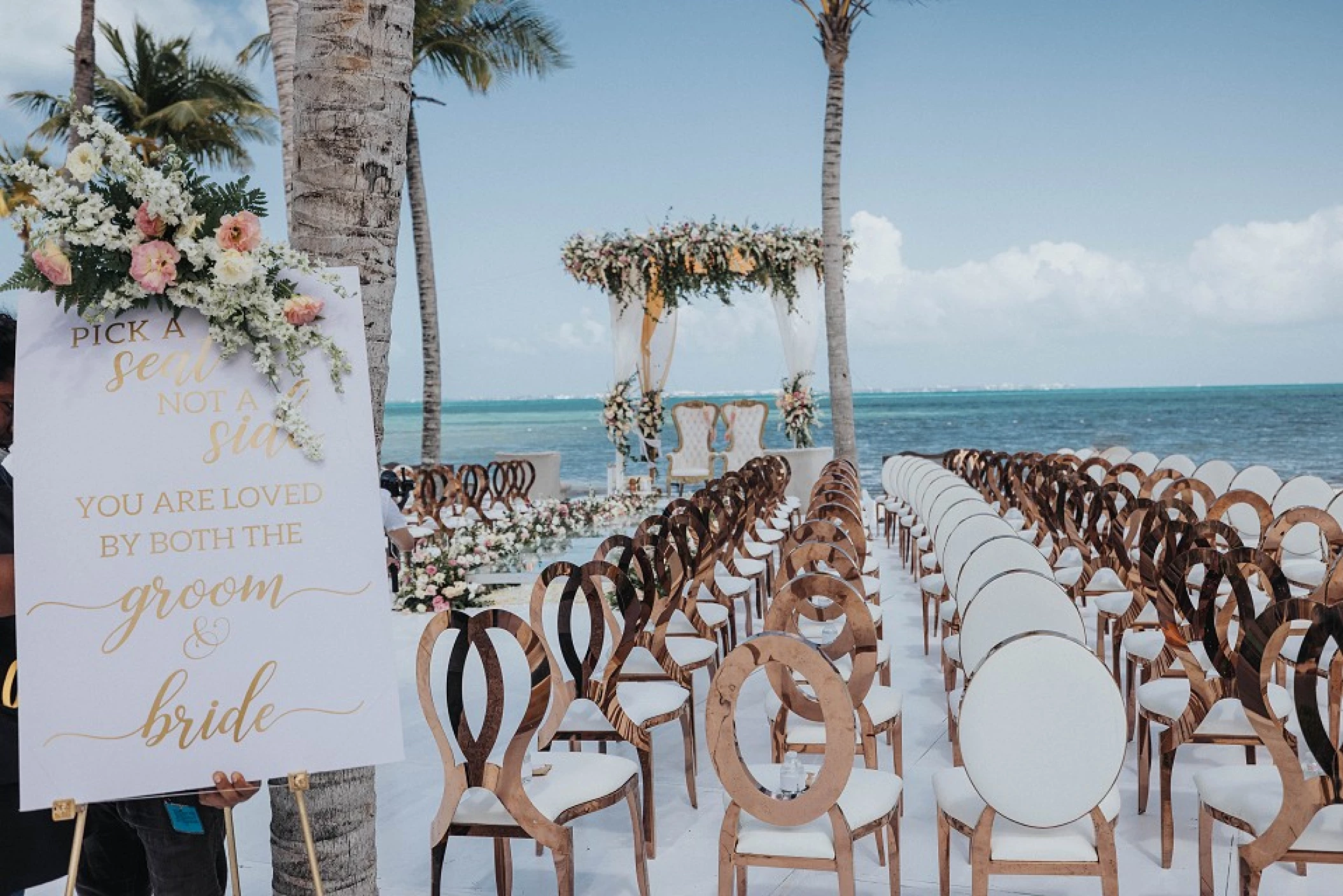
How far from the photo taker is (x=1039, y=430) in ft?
138

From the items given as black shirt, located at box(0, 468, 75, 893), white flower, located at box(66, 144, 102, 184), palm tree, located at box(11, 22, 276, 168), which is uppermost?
palm tree, located at box(11, 22, 276, 168)

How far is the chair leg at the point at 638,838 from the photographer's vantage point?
2861 millimetres

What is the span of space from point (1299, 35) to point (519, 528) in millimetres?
32205

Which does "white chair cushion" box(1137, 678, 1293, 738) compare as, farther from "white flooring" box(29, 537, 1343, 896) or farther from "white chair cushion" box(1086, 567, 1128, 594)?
"white chair cushion" box(1086, 567, 1128, 594)

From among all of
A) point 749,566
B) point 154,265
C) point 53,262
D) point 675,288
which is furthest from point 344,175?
point 675,288

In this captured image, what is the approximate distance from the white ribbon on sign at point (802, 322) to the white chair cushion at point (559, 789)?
10.8 meters

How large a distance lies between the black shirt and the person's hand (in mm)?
462

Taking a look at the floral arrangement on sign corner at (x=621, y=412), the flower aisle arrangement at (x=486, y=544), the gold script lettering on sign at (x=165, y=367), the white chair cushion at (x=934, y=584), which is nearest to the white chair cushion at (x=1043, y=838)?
the gold script lettering on sign at (x=165, y=367)

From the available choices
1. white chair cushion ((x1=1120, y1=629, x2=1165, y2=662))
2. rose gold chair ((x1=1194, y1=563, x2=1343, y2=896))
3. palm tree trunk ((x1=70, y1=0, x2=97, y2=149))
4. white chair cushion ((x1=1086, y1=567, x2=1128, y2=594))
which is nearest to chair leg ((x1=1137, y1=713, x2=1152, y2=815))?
white chair cushion ((x1=1120, y1=629, x2=1165, y2=662))

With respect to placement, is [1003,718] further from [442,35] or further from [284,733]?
[442,35]

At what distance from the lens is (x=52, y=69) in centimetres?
2619

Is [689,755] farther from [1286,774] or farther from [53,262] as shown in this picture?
[53,262]

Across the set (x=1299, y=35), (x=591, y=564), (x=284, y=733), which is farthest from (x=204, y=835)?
(x=1299, y=35)

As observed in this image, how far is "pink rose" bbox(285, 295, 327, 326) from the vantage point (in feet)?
6.40
